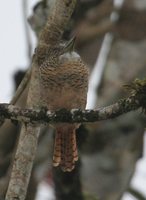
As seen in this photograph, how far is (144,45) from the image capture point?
8.72 m

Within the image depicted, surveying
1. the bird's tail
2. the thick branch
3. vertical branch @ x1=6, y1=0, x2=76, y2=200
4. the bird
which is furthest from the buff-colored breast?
the thick branch

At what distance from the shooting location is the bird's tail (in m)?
5.55

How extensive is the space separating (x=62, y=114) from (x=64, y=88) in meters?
0.78

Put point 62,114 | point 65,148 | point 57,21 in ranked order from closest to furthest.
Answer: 1. point 62,114
2. point 57,21
3. point 65,148

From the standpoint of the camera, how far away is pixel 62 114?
15.1ft

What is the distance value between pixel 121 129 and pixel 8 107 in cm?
354

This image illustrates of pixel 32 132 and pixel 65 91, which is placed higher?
pixel 65 91

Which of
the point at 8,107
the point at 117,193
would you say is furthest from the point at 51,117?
the point at 117,193

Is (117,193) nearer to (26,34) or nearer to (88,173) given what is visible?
(88,173)

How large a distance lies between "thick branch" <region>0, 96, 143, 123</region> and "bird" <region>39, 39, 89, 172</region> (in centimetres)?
61

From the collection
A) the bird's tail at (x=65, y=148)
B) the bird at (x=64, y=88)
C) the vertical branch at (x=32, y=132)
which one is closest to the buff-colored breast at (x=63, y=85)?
the bird at (x=64, y=88)

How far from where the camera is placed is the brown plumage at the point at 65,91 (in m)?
5.33

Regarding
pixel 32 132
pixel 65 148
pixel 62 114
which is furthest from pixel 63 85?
pixel 62 114

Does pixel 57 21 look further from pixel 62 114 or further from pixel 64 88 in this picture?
pixel 62 114
